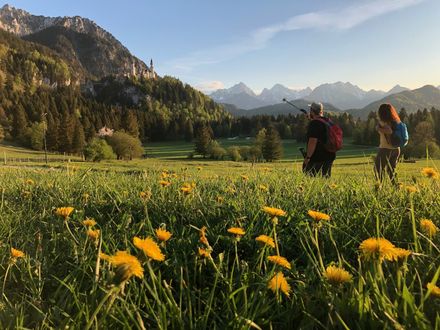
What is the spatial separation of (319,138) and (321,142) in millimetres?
101

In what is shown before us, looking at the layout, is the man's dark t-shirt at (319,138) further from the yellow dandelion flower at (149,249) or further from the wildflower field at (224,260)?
the yellow dandelion flower at (149,249)

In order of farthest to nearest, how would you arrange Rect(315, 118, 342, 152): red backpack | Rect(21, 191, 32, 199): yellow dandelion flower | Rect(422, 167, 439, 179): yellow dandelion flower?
Rect(315, 118, 342, 152): red backpack < Rect(21, 191, 32, 199): yellow dandelion flower < Rect(422, 167, 439, 179): yellow dandelion flower

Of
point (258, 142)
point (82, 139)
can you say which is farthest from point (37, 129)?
point (258, 142)

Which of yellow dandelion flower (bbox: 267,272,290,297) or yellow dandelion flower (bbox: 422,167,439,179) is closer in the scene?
yellow dandelion flower (bbox: 267,272,290,297)

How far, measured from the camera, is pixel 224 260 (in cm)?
194

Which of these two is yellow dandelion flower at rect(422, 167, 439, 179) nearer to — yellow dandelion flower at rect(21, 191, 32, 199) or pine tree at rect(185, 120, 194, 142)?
yellow dandelion flower at rect(21, 191, 32, 199)

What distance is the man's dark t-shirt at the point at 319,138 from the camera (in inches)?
283

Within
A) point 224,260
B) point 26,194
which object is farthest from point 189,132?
point 224,260

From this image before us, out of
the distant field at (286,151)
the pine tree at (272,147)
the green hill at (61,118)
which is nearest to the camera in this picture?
the pine tree at (272,147)

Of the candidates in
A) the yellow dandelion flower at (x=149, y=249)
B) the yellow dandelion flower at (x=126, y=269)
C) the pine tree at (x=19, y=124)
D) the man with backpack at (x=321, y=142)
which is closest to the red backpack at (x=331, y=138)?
the man with backpack at (x=321, y=142)

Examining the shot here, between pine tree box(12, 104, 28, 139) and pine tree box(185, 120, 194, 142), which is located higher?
pine tree box(12, 104, 28, 139)

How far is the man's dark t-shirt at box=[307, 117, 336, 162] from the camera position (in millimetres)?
7176

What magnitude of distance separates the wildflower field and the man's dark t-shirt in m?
3.95

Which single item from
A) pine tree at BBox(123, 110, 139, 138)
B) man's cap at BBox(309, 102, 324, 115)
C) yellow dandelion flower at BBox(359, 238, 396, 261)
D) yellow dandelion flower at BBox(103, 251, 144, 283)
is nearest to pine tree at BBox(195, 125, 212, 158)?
pine tree at BBox(123, 110, 139, 138)
